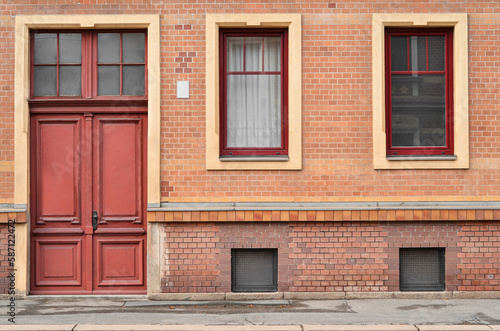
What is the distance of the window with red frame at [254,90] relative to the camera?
1012cm

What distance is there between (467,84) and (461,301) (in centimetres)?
302

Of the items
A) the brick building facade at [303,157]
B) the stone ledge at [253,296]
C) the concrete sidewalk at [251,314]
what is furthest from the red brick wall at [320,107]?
the concrete sidewalk at [251,314]

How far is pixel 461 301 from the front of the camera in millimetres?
9719

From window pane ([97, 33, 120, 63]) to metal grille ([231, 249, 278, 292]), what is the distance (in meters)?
3.30

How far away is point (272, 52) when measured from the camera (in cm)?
1018

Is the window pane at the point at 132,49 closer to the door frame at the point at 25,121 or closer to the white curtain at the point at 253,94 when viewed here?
the door frame at the point at 25,121

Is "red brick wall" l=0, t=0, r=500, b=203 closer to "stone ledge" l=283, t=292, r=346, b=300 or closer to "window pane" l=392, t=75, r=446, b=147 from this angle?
"window pane" l=392, t=75, r=446, b=147

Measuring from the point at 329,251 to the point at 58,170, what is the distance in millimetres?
4041

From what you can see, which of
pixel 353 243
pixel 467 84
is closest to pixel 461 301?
pixel 353 243

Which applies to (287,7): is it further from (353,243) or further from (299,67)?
(353,243)

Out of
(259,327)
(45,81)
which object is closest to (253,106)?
(45,81)

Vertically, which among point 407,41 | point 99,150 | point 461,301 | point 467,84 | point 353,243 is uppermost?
point 407,41

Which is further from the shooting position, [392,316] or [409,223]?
[409,223]

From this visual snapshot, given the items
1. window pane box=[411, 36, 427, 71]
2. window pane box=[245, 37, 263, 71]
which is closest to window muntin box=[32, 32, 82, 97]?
window pane box=[245, 37, 263, 71]
